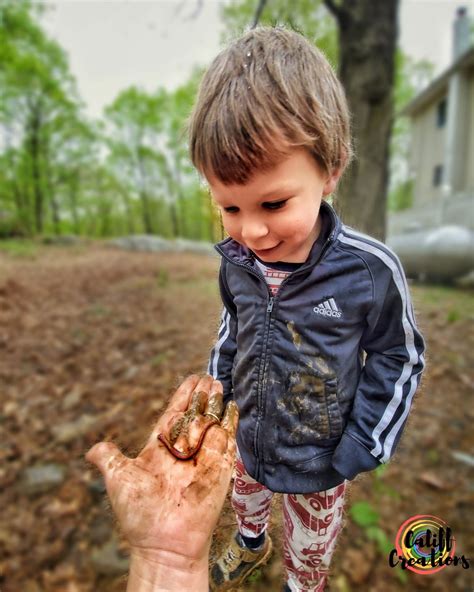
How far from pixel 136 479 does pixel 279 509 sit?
3.01 ft

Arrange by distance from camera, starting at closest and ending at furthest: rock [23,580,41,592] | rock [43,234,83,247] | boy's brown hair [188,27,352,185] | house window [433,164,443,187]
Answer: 1. boy's brown hair [188,27,352,185]
2. rock [23,580,41,592]
3. rock [43,234,83,247]
4. house window [433,164,443,187]

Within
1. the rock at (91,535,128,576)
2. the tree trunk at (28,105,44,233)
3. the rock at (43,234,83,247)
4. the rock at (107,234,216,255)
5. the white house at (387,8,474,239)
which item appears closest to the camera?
the rock at (91,535,128,576)

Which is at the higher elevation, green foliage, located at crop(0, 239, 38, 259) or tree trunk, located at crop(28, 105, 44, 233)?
tree trunk, located at crop(28, 105, 44, 233)

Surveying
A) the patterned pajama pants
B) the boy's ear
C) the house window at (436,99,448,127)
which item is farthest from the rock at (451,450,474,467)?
the house window at (436,99,448,127)

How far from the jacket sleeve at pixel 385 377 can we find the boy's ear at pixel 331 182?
0.25 meters

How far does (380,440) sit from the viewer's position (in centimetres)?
114

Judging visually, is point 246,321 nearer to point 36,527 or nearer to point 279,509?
point 279,509

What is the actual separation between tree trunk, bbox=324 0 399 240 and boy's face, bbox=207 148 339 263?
133cm

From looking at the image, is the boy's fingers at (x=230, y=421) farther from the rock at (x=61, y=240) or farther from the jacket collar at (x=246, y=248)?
the rock at (x=61, y=240)

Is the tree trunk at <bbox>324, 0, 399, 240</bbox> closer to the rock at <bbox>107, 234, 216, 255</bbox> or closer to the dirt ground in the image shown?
the dirt ground

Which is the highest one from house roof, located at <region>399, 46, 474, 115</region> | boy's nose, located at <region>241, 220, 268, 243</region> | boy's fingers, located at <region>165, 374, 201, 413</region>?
house roof, located at <region>399, 46, 474, 115</region>

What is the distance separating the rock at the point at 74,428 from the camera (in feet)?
10.8

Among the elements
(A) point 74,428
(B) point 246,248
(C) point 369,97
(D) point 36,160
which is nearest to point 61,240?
(D) point 36,160

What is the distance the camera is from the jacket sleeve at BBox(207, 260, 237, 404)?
4.57 ft
